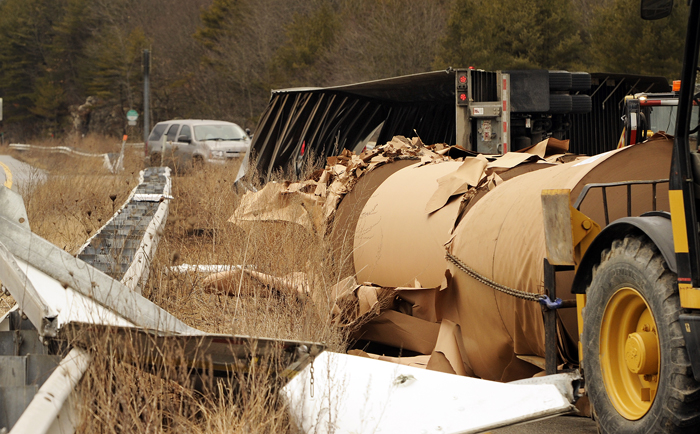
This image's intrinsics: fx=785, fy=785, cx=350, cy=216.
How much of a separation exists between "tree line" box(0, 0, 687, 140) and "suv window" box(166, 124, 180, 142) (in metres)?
15.9

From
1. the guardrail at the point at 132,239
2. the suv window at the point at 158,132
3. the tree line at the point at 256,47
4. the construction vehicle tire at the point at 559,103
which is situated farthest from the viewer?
the tree line at the point at 256,47

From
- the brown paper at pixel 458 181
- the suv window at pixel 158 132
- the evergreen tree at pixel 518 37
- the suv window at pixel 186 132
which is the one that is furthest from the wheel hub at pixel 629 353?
the evergreen tree at pixel 518 37

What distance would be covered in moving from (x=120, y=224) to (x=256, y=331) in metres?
4.28

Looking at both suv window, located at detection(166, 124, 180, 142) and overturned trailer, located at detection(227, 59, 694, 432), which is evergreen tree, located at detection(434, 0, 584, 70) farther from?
overturned trailer, located at detection(227, 59, 694, 432)

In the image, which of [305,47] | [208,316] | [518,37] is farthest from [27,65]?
[208,316]

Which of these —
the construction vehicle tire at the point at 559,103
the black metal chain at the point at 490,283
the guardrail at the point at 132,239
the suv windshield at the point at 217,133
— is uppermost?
the construction vehicle tire at the point at 559,103

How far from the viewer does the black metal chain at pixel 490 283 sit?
4.48 m

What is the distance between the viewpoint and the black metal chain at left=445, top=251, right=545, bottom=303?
448 cm

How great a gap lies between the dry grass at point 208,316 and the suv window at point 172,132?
33.5ft

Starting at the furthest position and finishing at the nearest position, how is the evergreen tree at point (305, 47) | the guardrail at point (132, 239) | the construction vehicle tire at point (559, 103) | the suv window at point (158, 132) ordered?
the evergreen tree at point (305, 47) < the suv window at point (158, 132) < the construction vehicle tire at point (559, 103) < the guardrail at point (132, 239)

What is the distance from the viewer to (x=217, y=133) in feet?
75.4

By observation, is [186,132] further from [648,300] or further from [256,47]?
[256,47]

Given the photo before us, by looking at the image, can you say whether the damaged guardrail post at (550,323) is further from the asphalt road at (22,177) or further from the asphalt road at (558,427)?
the asphalt road at (22,177)

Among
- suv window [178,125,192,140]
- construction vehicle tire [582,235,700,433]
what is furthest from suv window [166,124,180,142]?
construction vehicle tire [582,235,700,433]
